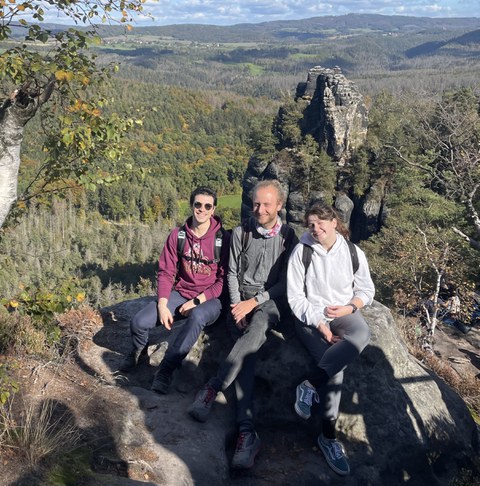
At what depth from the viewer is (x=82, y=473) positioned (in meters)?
3.35

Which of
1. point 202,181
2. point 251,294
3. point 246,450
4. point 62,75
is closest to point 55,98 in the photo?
point 62,75

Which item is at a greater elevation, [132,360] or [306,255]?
[306,255]

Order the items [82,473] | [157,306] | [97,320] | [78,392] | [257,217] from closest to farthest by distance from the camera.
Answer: [82,473]
[78,392]
[257,217]
[157,306]
[97,320]

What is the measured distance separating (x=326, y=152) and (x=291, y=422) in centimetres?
3724

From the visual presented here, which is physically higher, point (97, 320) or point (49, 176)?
point (49, 176)

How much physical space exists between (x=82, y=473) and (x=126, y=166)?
333 centimetres

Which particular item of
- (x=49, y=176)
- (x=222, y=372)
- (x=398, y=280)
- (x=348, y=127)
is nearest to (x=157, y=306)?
(x=222, y=372)

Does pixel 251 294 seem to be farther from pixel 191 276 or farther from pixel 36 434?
pixel 36 434

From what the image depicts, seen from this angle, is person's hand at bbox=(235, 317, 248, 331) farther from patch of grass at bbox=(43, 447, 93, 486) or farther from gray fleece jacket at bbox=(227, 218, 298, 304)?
patch of grass at bbox=(43, 447, 93, 486)

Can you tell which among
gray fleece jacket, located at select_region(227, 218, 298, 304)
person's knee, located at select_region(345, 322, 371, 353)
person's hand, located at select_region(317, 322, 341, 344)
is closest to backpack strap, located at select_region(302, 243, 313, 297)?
gray fleece jacket, located at select_region(227, 218, 298, 304)

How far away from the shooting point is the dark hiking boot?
4605mm

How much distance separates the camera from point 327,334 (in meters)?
4.62

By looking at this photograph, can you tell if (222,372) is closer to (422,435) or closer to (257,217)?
(257,217)

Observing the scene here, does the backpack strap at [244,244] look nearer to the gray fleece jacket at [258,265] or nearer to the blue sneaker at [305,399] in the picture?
the gray fleece jacket at [258,265]
